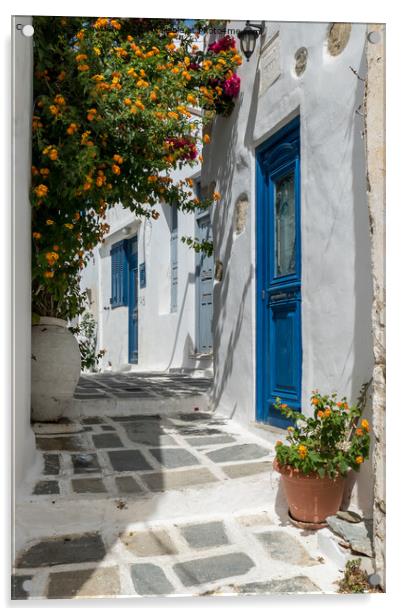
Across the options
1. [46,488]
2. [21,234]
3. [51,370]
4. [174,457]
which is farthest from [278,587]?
[51,370]

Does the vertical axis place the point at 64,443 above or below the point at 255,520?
above

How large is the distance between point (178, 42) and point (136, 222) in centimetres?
513

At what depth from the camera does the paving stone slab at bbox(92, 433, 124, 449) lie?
3.54 metres

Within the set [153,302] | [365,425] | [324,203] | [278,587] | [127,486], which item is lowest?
[278,587]

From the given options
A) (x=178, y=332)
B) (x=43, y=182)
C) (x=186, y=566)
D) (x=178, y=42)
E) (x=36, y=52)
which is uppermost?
(x=178, y=42)

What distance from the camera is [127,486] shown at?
9.61 feet

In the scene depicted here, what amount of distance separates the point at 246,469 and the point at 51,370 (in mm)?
1486

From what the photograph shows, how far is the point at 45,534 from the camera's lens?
2355 mm

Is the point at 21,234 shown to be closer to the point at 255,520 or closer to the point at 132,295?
the point at 255,520

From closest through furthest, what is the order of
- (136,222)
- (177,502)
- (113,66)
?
→ (177,502), (113,66), (136,222)

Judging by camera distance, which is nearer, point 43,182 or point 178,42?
point 43,182

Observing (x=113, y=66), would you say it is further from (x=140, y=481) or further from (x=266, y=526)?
(x=266, y=526)

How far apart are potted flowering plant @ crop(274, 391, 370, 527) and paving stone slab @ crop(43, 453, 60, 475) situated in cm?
120

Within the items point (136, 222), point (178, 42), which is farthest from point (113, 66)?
point (136, 222)
